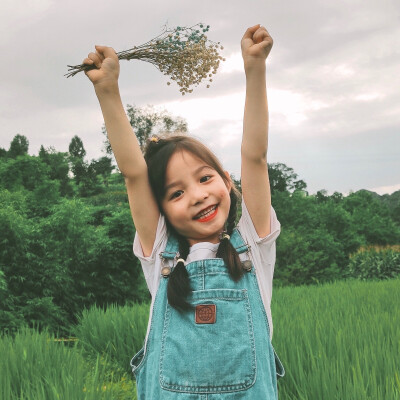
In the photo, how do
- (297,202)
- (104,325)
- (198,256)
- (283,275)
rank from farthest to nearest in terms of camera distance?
(297,202), (283,275), (104,325), (198,256)

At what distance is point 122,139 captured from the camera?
1499 mm

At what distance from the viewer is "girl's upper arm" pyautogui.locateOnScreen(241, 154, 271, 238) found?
1.53 m

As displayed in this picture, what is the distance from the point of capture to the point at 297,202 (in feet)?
36.7

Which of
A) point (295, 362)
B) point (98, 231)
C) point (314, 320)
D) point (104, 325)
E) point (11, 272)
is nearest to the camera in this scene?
point (295, 362)

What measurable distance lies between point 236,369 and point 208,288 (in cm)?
→ 22

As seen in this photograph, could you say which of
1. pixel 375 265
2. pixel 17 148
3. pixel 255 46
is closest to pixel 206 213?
pixel 255 46

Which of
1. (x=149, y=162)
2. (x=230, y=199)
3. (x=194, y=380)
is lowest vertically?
(x=194, y=380)

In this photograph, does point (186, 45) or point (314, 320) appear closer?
point (186, 45)

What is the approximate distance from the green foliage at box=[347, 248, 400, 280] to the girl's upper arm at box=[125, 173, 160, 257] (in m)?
8.76

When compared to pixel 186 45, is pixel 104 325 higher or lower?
lower

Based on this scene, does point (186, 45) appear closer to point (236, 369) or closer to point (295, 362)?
point (236, 369)

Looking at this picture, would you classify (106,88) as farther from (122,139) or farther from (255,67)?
(255,67)

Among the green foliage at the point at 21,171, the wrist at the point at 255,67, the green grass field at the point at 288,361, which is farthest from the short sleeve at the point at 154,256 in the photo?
the green foliage at the point at 21,171

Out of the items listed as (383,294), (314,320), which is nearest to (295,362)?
(314,320)
